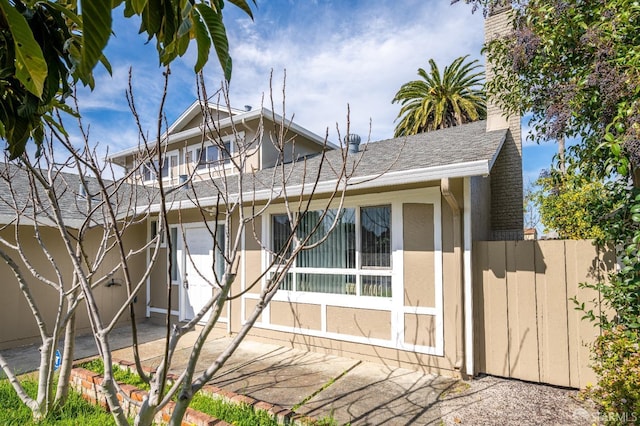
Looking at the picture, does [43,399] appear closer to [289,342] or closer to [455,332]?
[289,342]

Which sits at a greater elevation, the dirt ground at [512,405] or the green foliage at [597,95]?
the green foliage at [597,95]

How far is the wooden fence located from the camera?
4590mm

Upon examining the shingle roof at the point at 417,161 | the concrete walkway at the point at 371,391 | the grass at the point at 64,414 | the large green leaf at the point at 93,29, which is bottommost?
the concrete walkway at the point at 371,391

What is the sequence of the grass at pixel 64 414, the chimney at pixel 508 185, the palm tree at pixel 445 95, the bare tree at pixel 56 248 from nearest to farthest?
the bare tree at pixel 56 248 < the grass at pixel 64 414 < the chimney at pixel 508 185 < the palm tree at pixel 445 95

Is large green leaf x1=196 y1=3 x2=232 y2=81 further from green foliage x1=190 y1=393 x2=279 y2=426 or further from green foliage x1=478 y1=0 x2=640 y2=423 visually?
green foliage x1=478 y1=0 x2=640 y2=423

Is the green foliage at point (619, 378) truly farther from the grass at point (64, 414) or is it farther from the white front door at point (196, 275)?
the white front door at point (196, 275)

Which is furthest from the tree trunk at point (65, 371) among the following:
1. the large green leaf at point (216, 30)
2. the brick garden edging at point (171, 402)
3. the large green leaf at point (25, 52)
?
the large green leaf at point (216, 30)

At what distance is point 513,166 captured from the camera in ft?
26.1

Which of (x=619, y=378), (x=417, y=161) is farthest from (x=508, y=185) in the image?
(x=619, y=378)

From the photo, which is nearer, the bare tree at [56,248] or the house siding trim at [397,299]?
the bare tree at [56,248]

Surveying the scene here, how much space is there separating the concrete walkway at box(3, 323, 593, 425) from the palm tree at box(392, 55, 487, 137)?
40.7 ft

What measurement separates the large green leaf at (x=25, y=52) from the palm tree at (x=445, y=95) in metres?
15.8

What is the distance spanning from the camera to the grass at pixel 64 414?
11.6 ft

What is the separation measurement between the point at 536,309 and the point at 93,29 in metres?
5.56
